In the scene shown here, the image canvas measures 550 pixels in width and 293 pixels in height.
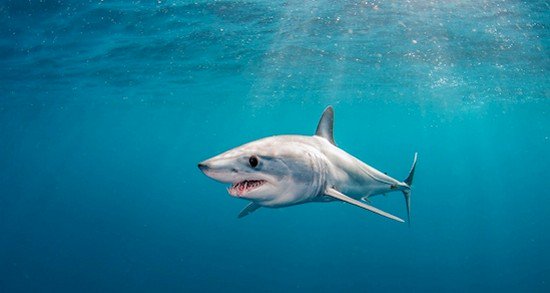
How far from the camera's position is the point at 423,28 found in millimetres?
14914

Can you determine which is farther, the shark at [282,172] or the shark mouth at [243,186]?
the shark mouth at [243,186]

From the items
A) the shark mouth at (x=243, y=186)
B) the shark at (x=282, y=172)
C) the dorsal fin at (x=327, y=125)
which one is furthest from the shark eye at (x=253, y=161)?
the dorsal fin at (x=327, y=125)

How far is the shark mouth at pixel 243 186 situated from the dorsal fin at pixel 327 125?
2695 millimetres

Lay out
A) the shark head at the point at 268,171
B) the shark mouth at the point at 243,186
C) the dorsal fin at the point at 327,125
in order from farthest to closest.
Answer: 1. the dorsal fin at the point at 327,125
2. the shark mouth at the point at 243,186
3. the shark head at the point at 268,171

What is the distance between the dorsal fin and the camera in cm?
584

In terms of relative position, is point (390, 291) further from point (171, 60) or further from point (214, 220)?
point (214, 220)

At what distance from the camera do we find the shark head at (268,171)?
303cm

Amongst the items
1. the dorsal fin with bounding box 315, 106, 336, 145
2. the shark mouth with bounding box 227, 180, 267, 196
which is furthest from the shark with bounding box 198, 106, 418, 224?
the dorsal fin with bounding box 315, 106, 336, 145

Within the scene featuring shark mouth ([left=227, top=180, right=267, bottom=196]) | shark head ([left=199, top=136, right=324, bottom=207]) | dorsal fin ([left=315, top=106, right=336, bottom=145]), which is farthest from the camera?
dorsal fin ([left=315, top=106, right=336, bottom=145])

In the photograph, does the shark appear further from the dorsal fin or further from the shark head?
the dorsal fin

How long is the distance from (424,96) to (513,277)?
1772 cm

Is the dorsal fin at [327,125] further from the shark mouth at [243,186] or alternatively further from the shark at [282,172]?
the shark mouth at [243,186]

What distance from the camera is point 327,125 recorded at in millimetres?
5883

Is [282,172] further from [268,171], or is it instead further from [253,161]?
[253,161]
